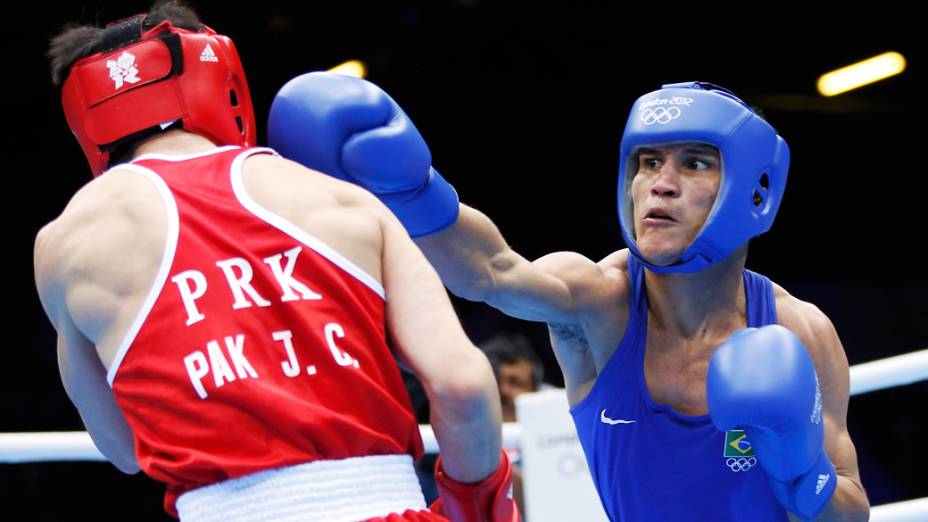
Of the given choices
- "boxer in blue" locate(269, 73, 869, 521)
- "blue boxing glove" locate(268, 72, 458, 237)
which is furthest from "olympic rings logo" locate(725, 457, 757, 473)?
"blue boxing glove" locate(268, 72, 458, 237)

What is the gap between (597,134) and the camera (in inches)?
340

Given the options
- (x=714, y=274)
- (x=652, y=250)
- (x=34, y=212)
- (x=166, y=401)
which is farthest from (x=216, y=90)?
(x=34, y=212)

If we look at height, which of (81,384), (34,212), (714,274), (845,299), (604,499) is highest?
(714,274)

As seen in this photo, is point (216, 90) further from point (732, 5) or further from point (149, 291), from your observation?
point (732, 5)

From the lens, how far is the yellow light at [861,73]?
751 centimetres

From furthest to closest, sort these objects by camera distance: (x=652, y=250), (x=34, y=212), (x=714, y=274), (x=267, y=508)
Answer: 1. (x=34, y=212)
2. (x=714, y=274)
3. (x=652, y=250)
4. (x=267, y=508)

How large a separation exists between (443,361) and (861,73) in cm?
691

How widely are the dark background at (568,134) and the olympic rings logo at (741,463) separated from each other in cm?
402

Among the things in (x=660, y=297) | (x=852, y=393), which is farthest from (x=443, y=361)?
(x=852, y=393)

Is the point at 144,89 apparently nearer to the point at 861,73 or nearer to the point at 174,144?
the point at 174,144

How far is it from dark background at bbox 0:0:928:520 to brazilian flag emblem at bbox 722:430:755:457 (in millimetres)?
3997

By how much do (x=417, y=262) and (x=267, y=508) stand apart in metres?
0.37

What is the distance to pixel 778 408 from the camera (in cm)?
193

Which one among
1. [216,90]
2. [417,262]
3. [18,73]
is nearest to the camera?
[417,262]
